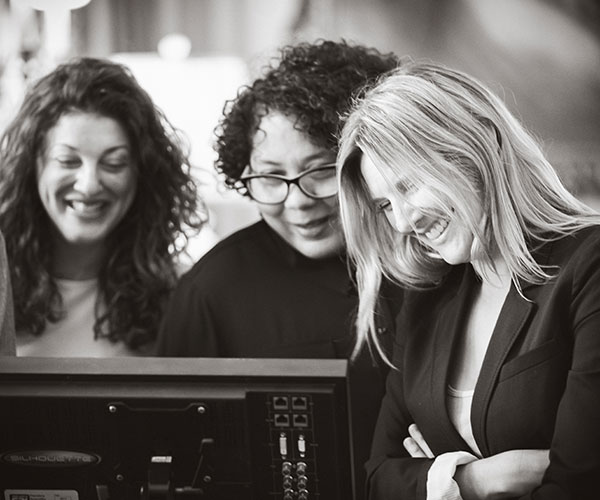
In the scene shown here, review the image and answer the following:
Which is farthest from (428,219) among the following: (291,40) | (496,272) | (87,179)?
(291,40)

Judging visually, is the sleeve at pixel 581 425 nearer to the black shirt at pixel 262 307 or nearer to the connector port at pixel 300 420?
the connector port at pixel 300 420

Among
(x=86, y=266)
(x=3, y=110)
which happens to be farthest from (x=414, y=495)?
(x=3, y=110)

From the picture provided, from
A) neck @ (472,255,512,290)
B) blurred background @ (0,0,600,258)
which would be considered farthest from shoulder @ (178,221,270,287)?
blurred background @ (0,0,600,258)

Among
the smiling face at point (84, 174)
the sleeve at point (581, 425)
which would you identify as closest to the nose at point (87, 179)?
the smiling face at point (84, 174)

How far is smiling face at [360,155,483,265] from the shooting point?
1.36 metres

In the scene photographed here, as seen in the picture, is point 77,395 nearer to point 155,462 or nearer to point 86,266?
point 155,462

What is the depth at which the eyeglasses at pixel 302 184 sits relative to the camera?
5.92ft

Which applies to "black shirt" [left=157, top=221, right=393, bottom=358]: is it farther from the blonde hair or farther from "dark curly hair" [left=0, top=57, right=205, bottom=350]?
the blonde hair

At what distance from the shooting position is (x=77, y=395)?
110 centimetres

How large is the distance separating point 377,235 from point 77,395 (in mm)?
681

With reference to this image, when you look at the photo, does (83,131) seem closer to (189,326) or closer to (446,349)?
(189,326)

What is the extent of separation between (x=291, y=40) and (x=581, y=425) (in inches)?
103

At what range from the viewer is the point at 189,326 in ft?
6.29

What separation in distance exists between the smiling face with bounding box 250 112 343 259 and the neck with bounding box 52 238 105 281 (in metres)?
0.58
